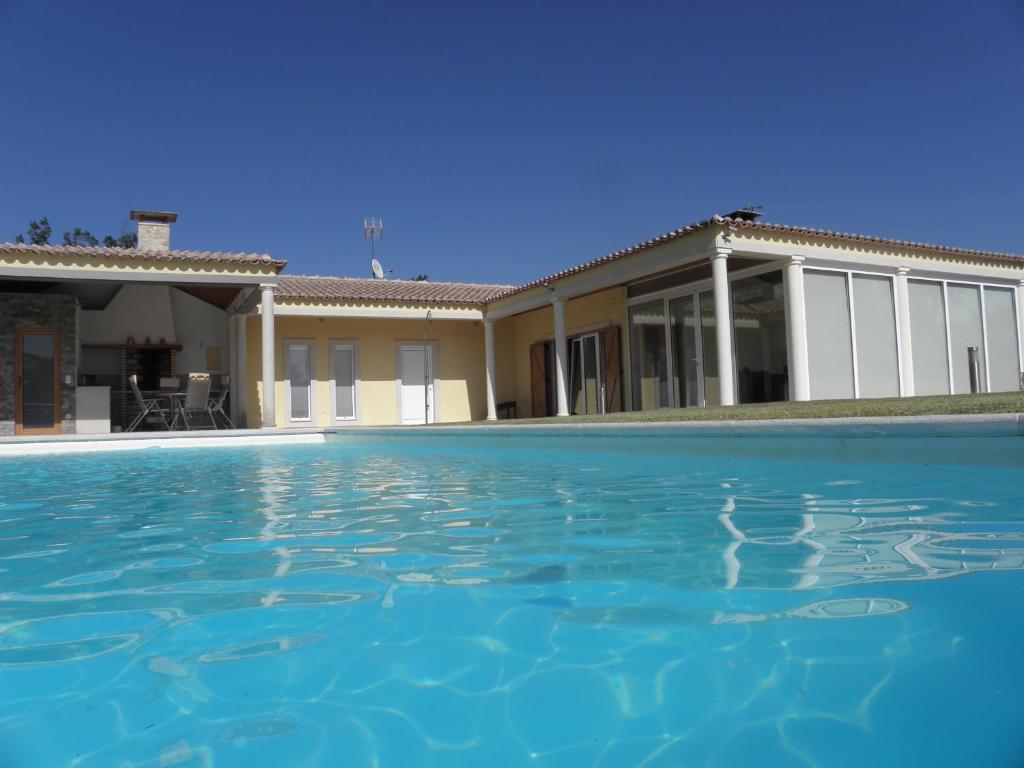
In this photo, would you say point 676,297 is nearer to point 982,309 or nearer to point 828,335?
point 828,335

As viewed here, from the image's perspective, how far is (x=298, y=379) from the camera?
1633 cm

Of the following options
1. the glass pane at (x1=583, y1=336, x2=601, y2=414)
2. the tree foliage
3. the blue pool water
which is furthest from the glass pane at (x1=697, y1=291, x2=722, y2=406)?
the tree foliage

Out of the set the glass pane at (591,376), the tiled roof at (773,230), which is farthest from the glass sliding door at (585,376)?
the tiled roof at (773,230)

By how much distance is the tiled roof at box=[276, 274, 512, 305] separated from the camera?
50.8ft

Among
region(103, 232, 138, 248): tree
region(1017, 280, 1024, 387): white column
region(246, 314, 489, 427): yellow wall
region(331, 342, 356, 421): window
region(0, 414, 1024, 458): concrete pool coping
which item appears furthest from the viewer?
region(103, 232, 138, 248): tree

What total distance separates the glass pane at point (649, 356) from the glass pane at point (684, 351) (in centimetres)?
26

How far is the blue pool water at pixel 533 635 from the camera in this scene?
4.04 feet

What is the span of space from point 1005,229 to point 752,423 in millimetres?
14939

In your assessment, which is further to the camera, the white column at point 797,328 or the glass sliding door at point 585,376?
the glass sliding door at point 585,376

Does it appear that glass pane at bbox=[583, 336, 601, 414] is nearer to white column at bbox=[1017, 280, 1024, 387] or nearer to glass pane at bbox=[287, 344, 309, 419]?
glass pane at bbox=[287, 344, 309, 419]

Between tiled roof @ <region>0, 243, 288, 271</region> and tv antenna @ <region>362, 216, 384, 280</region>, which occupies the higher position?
tv antenna @ <region>362, 216, 384, 280</region>

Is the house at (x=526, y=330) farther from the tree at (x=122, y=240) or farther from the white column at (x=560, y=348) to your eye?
the tree at (x=122, y=240)

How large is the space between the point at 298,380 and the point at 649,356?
27.0 feet

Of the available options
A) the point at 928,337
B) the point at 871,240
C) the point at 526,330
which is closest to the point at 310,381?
the point at 526,330
